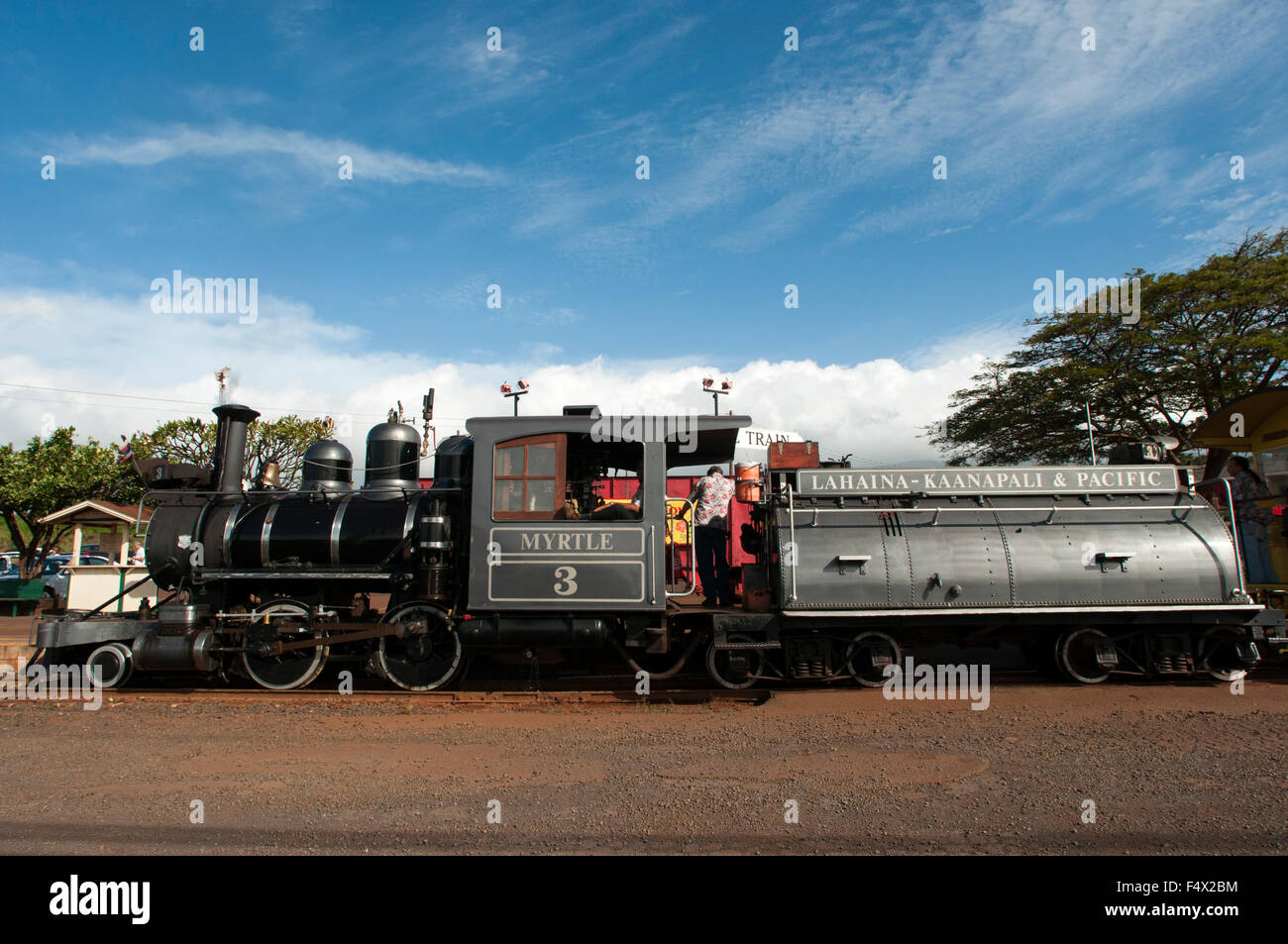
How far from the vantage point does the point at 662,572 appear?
7.27 m

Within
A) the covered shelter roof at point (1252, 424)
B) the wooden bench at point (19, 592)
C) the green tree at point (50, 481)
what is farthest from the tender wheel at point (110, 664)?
the green tree at point (50, 481)

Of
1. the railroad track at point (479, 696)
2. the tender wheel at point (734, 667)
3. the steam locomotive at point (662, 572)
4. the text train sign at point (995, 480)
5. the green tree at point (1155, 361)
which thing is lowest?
the railroad track at point (479, 696)

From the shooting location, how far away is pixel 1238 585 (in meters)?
7.25

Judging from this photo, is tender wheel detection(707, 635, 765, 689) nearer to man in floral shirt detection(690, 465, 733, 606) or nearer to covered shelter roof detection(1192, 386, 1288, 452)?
man in floral shirt detection(690, 465, 733, 606)

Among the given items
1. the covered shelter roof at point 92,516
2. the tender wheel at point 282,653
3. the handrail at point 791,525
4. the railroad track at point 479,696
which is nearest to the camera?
the handrail at point 791,525

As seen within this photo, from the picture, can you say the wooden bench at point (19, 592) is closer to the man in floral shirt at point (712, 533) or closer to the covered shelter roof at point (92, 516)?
the covered shelter roof at point (92, 516)

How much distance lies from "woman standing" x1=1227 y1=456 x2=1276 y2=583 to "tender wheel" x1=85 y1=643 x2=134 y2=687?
1287 centimetres

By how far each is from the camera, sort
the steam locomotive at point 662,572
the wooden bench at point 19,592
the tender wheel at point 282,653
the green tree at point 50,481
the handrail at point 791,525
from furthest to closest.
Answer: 1. the green tree at point 50,481
2. the wooden bench at point 19,592
3. the tender wheel at point 282,653
4. the steam locomotive at point 662,572
5. the handrail at point 791,525

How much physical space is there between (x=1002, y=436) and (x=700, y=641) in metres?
16.6

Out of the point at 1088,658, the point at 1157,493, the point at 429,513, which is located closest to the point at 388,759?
the point at 429,513

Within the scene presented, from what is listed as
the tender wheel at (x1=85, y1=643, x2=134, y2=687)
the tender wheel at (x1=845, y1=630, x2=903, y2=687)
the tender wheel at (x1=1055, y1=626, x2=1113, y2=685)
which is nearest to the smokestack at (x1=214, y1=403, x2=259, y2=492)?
the tender wheel at (x1=85, y1=643, x2=134, y2=687)

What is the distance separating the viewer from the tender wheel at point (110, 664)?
8.00m

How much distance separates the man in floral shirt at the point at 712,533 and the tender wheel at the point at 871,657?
1.40 m

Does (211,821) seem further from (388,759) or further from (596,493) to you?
(596,493)
